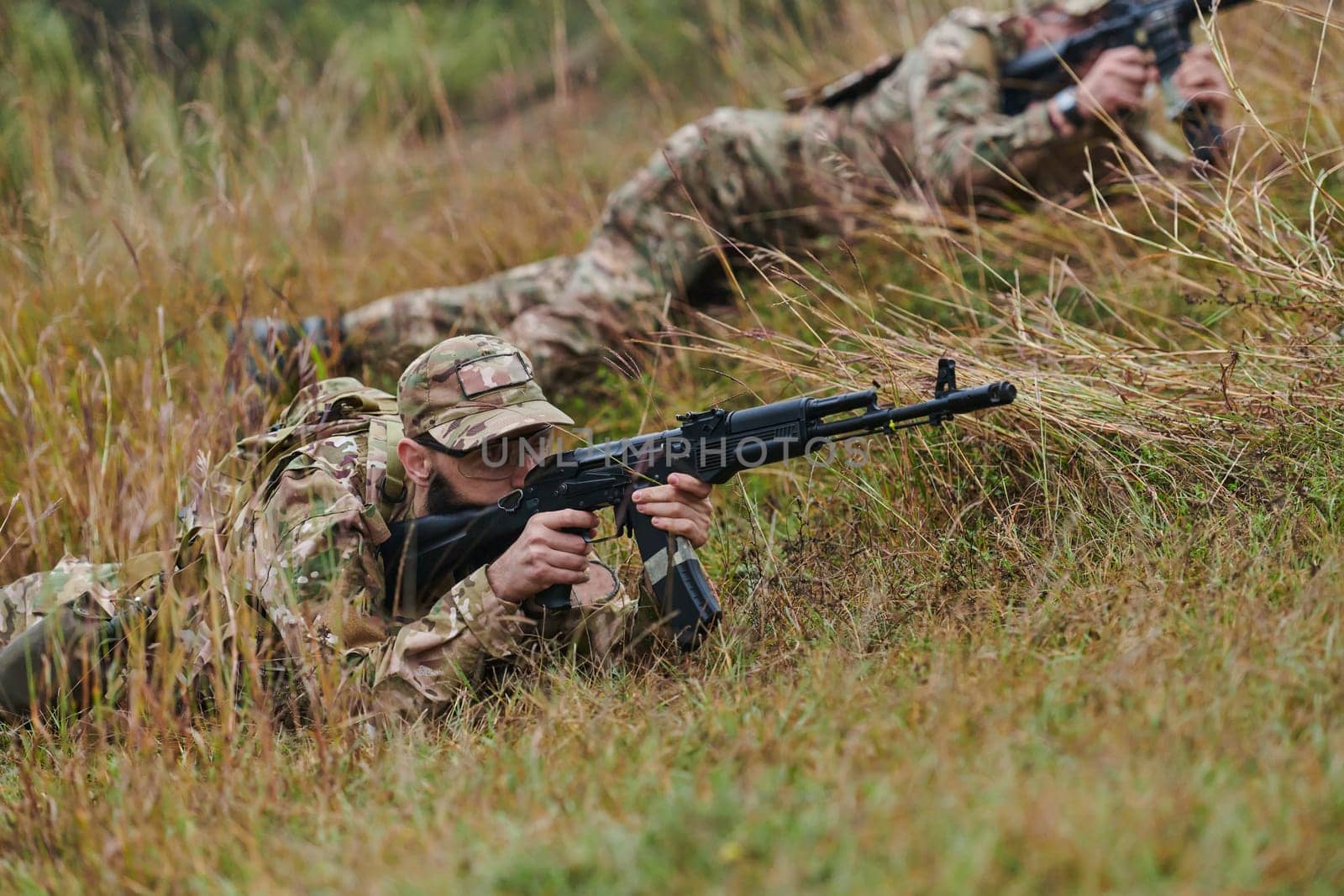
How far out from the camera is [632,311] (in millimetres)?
4977

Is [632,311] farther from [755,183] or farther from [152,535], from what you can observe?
[152,535]

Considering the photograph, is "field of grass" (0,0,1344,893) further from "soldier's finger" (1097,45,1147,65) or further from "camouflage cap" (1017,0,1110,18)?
"camouflage cap" (1017,0,1110,18)

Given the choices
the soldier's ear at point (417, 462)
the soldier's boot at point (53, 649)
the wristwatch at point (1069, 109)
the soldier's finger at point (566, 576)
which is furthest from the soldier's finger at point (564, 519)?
the wristwatch at point (1069, 109)

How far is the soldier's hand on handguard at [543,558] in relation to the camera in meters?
3.02

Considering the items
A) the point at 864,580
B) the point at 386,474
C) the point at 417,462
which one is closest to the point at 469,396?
the point at 417,462

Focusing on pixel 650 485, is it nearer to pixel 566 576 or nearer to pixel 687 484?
pixel 687 484

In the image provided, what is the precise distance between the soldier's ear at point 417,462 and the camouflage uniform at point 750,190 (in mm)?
1697

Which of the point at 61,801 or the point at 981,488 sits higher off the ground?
the point at 61,801

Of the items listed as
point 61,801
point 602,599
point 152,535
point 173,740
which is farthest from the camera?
point 152,535

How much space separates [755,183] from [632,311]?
2.44 ft

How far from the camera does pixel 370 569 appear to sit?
3.17 metres

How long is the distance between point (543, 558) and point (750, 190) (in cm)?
257

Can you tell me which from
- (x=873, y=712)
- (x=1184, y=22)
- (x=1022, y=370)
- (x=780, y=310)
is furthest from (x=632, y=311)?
(x=873, y=712)

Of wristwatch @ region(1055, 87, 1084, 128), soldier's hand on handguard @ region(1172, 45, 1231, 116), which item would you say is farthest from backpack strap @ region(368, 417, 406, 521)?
soldier's hand on handguard @ region(1172, 45, 1231, 116)
